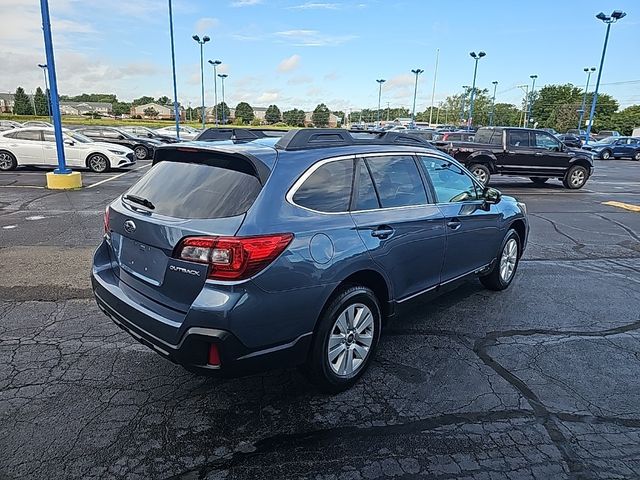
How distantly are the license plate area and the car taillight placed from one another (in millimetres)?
306

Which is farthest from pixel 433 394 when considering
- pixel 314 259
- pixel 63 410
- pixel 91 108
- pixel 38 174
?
pixel 91 108

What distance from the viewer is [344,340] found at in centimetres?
329

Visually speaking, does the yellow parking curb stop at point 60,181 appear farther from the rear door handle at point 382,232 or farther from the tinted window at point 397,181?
the rear door handle at point 382,232

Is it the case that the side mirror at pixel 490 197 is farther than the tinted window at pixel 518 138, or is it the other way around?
the tinted window at pixel 518 138

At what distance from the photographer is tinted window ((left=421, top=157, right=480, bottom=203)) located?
4230mm

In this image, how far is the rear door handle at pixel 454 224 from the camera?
419 centimetres

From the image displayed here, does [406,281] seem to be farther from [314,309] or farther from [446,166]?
[446,166]

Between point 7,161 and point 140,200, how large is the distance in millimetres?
16611

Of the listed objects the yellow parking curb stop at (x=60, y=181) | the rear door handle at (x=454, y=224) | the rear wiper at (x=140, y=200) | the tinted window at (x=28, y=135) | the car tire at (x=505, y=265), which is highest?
the rear wiper at (x=140, y=200)

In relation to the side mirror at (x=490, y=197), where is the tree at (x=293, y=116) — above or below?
above

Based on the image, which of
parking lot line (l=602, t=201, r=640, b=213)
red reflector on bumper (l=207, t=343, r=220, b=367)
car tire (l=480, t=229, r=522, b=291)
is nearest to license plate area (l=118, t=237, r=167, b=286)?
red reflector on bumper (l=207, t=343, r=220, b=367)

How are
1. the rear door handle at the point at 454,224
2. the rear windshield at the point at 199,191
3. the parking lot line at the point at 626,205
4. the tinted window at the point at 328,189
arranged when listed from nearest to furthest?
the rear windshield at the point at 199,191, the tinted window at the point at 328,189, the rear door handle at the point at 454,224, the parking lot line at the point at 626,205

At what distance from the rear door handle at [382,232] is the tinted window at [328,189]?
0.28 meters

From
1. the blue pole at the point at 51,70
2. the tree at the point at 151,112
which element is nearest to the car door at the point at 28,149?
the blue pole at the point at 51,70
